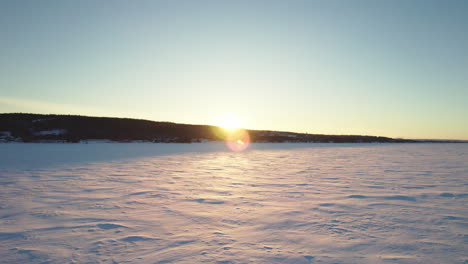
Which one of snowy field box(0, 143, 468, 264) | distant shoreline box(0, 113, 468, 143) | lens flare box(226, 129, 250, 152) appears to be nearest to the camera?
snowy field box(0, 143, 468, 264)

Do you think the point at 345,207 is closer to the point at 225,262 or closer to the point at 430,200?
the point at 430,200

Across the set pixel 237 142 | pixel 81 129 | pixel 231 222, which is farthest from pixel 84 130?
pixel 231 222

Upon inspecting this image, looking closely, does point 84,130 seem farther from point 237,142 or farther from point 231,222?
point 231,222

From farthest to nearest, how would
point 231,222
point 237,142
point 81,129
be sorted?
point 81,129 → point 237,142 → point 231,222

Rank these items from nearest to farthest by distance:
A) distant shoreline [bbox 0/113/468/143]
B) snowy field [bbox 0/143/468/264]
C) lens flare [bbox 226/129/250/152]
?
snowy field [bbox 0/143/468/264] < lens flare [bbox 226/129/250/152] < distant shoreline [bbox 0/113/468/143]

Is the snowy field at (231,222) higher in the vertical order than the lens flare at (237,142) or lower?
lower

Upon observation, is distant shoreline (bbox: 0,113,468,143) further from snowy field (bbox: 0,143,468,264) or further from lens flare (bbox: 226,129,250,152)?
snowy field (bbox: 0,143,468,264)

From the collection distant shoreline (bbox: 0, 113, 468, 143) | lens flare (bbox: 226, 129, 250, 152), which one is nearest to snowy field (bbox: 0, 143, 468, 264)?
lens flare (bbox: 226, 129, 250, 152)

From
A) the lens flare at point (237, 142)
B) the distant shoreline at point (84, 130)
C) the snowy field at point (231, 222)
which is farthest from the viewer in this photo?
the distant shoreline at point (84, 130)

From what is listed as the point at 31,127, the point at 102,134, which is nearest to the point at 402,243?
the point at 102,134

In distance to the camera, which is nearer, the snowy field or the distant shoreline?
the snowy field

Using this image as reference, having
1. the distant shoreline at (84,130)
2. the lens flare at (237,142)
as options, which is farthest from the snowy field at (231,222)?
the distant shoreline at (84,130)

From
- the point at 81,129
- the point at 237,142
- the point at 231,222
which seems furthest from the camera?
the point at 81,129

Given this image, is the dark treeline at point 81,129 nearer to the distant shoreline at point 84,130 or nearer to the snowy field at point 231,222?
the distant shoreline at point 84,130
